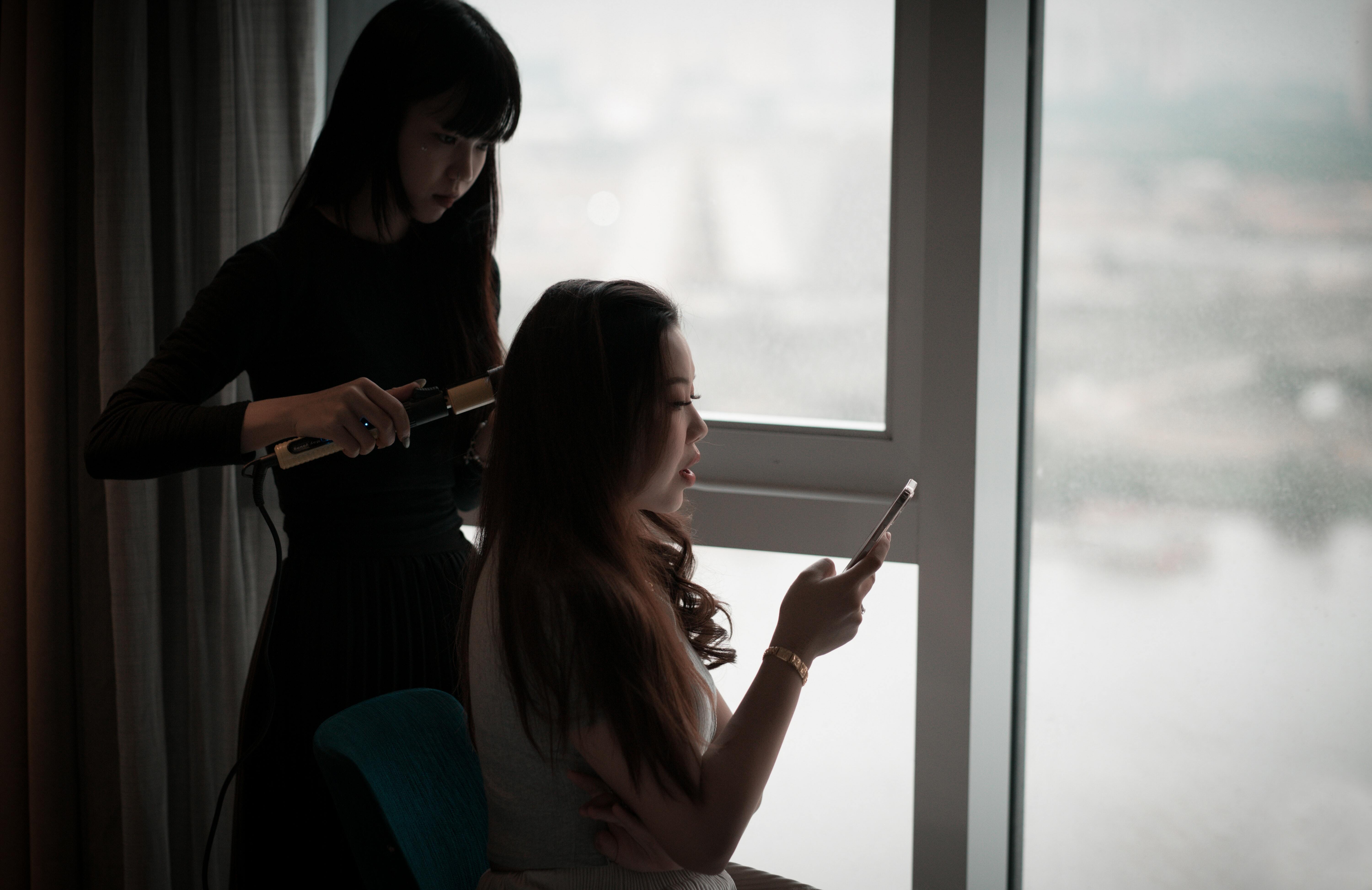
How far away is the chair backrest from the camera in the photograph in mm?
893

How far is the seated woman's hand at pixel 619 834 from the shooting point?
89 cm

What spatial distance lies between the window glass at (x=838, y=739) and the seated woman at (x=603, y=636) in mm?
665

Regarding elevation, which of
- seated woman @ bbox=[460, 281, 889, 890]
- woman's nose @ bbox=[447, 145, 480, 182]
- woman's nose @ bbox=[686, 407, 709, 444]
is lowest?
seated woman @ bbox=[460, 281, 889, 890]

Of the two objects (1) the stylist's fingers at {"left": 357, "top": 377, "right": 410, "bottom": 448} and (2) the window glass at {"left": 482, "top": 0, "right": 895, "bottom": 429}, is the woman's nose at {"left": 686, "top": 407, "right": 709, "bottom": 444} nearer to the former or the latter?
(1) the stylist's fingers at {"left": 357, "top": 377, "right": 410, "bottom": 448}

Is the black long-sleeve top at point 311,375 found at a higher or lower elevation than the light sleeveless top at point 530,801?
higher

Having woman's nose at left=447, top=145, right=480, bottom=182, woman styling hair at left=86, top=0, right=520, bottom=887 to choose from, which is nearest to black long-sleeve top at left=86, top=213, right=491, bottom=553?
woman styling hair at left=86, top=0, right=520, bottom=887

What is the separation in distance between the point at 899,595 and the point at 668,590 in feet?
1.93

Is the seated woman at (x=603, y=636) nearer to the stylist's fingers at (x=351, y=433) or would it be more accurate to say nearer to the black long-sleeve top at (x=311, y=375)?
the stylist's fingers at (x=351, y=433)

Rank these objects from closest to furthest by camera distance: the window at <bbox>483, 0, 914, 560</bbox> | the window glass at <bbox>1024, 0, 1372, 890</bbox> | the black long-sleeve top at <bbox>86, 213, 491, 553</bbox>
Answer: the black long-sleeve top at <bbox>86, 213, 491, 553</bbox> → the window glass at <bbox>1024, 0, 1372, 890</bbox> → the window at <bbox>483, 0, 914, 560</bbox>

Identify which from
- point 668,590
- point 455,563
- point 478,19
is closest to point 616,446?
point 668,590

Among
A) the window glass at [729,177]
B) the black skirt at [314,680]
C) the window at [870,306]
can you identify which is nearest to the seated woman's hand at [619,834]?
the black skirt at [314,680]

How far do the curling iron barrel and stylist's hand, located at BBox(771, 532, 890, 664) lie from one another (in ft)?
1.20

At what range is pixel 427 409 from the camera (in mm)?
1083

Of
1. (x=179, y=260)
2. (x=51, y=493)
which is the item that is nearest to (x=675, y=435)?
(x=179, y=260)
